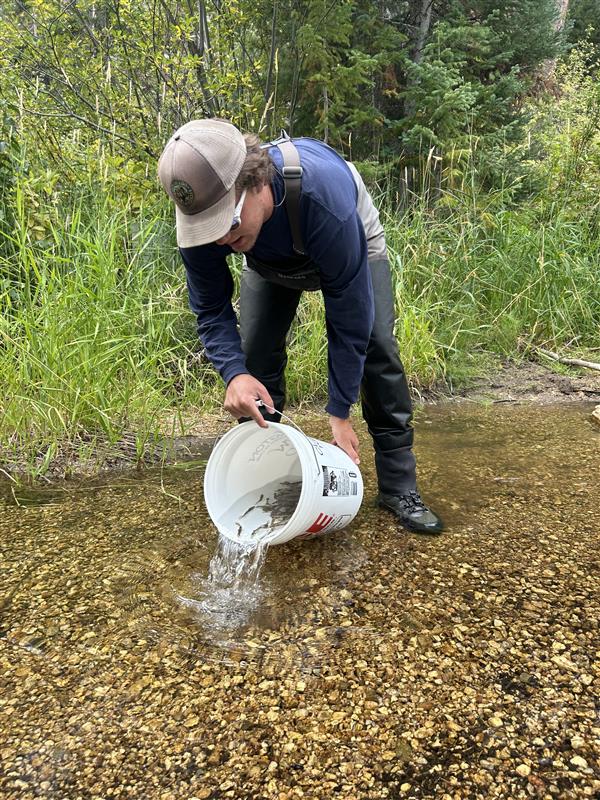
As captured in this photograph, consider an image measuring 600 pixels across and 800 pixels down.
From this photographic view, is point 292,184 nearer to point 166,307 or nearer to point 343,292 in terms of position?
point 343,292

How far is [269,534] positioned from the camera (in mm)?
1583

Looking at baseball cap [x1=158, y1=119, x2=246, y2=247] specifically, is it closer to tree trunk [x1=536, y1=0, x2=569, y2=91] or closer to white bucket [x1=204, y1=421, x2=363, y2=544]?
white bucket [x1=204, y1=421, x2=363, y2=544]

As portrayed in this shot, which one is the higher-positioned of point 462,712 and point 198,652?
point 462,712

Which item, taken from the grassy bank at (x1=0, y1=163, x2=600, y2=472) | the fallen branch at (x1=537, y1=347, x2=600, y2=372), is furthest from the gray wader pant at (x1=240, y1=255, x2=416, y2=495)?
the fallen branch at (x1=537, y1=347, x2=600, y2=372)

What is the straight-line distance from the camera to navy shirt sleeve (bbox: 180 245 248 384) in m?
1.67

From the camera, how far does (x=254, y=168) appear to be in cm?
139

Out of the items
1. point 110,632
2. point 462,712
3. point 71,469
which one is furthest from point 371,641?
point 71,469

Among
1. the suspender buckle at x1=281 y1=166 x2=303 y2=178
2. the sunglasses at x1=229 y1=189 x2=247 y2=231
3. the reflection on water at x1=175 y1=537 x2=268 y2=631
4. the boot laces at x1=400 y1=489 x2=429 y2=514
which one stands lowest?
the reflection on water at x1=175 y1=537 x2=268 y2=631

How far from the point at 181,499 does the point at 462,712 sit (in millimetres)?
1276

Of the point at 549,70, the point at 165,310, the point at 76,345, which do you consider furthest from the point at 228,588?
the point at 549,70

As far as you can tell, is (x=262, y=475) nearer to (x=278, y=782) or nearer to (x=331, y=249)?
(x=331, y=249)

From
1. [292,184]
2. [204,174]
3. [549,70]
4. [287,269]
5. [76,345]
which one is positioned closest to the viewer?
[204,174]

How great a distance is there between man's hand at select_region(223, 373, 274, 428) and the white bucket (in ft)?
0.18

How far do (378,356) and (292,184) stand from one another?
26.7 inches
